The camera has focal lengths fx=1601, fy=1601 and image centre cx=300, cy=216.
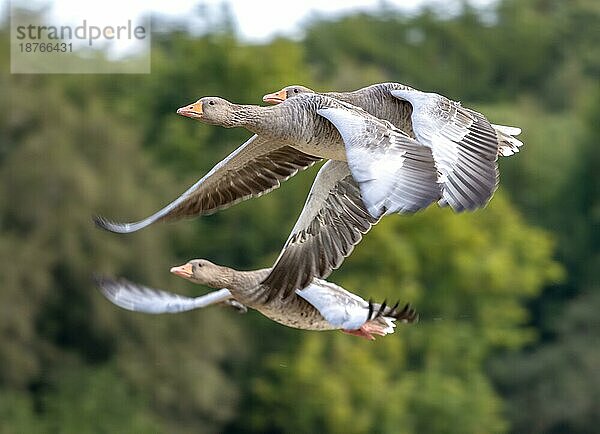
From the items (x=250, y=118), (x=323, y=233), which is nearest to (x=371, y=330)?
(x=323, y=233)

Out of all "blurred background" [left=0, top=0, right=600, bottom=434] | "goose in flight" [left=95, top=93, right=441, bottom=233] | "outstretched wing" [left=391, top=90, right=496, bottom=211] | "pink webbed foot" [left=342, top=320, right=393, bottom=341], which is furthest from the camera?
"blurred background" [left=0, top=0, right=600, bottom=434]

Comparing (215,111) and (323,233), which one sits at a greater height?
(215,111)

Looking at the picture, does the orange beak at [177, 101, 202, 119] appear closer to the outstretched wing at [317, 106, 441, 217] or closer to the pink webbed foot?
the outstretched wing at [317, 106, 441, 217]

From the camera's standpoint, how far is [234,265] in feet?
126

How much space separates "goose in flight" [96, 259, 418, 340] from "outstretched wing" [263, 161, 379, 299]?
16 centimetres

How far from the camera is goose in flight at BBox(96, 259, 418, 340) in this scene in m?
12.3

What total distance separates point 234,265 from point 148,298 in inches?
950

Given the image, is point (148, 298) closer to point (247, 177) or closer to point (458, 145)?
point (247, 177)

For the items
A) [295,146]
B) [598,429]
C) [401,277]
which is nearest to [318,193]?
[295,146]

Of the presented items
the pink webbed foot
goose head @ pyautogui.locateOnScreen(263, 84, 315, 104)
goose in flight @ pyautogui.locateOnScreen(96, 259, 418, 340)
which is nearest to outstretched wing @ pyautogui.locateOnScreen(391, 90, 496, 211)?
goose head @ pyautogui.locateOnScreen(263, 84, 315, 104)

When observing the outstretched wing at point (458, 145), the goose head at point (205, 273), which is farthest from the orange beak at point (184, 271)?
the outstretched wing at point (458, 145)

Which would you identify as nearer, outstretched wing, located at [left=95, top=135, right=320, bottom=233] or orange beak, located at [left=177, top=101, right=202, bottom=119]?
orange beak, located at [left=177, top=101, right=202, bottom=119]

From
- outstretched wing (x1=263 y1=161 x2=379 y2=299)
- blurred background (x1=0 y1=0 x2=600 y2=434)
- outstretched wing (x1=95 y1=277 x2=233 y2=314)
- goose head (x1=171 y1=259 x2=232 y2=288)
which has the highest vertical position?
outstretched wing (x1=263 y1=161 x2=379 y2=299)

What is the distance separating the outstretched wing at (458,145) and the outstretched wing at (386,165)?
1.51ft
